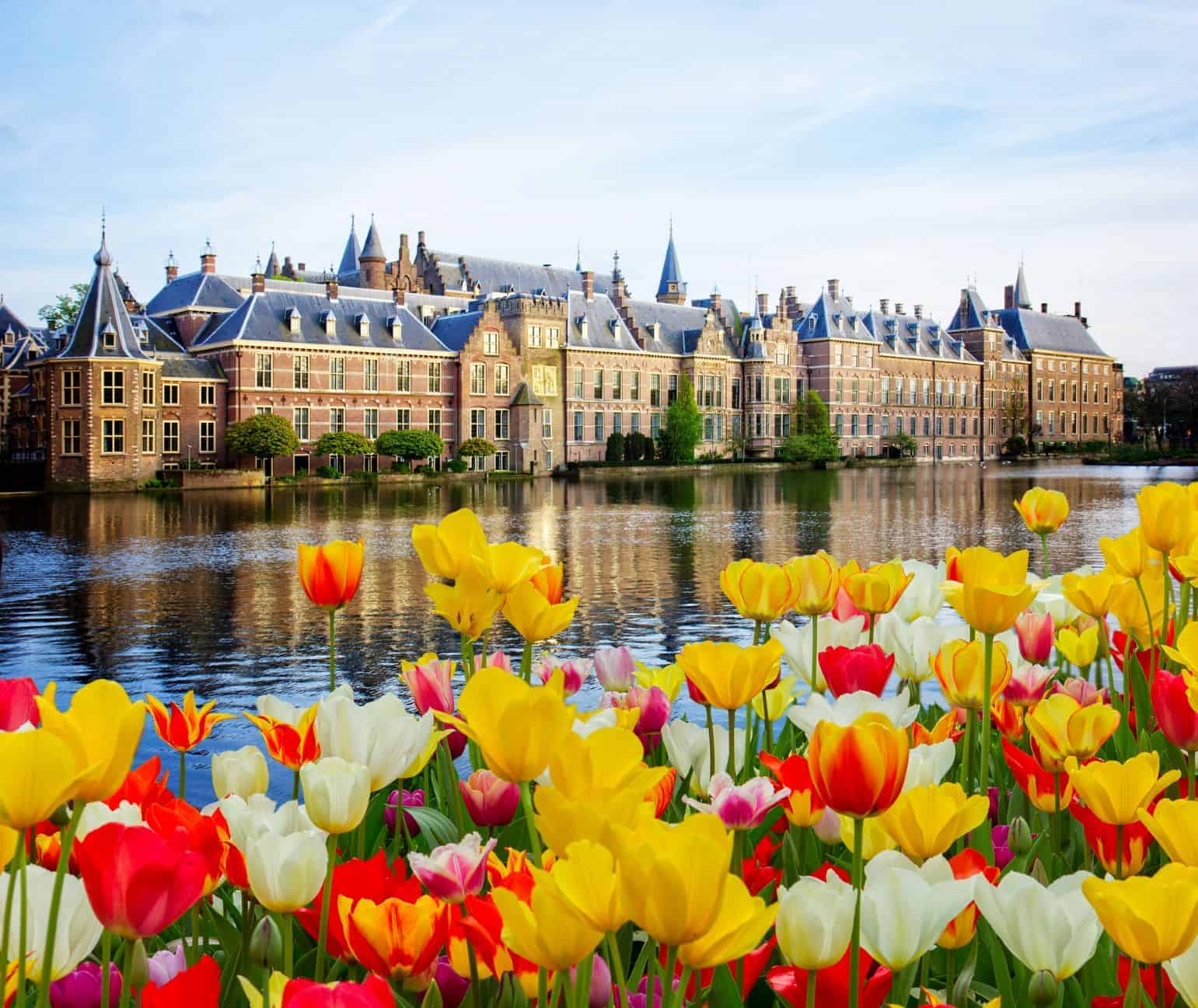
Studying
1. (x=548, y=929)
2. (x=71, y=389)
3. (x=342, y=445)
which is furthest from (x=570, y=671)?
(x=342, y=445)

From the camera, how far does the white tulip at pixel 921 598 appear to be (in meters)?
3.29

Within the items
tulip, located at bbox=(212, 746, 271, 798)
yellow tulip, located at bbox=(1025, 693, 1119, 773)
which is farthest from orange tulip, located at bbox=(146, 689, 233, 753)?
yellow tulip, located at bbox=(1025, 693, 1119, 773)

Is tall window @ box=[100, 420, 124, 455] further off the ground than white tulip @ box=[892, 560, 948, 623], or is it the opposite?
tall window @ box=[100, 420, 124, 455]

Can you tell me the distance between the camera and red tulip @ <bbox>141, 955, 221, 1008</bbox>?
1187 millimetres

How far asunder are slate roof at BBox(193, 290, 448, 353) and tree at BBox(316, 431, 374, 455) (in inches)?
154

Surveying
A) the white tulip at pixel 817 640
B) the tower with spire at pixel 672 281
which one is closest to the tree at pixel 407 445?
the tower with spire at pixel 672 281

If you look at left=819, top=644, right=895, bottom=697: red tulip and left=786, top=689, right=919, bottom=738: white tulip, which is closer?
left=786, top=689, right=919, bottom=738: white tulip

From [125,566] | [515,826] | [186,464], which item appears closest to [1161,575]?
[515,826]

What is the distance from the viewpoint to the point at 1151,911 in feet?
3.83

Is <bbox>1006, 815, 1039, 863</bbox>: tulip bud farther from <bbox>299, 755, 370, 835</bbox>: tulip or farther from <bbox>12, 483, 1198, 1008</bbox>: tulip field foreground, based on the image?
<bbox>299, 755, 370, 835</bbox>: tulip

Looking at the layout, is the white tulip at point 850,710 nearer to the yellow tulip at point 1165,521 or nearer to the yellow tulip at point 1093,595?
the yellow tulip at point 1093,595

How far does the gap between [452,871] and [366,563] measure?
17364mm

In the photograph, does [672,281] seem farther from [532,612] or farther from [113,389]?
[532,612]

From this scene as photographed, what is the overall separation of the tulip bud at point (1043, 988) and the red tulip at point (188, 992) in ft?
3.01
